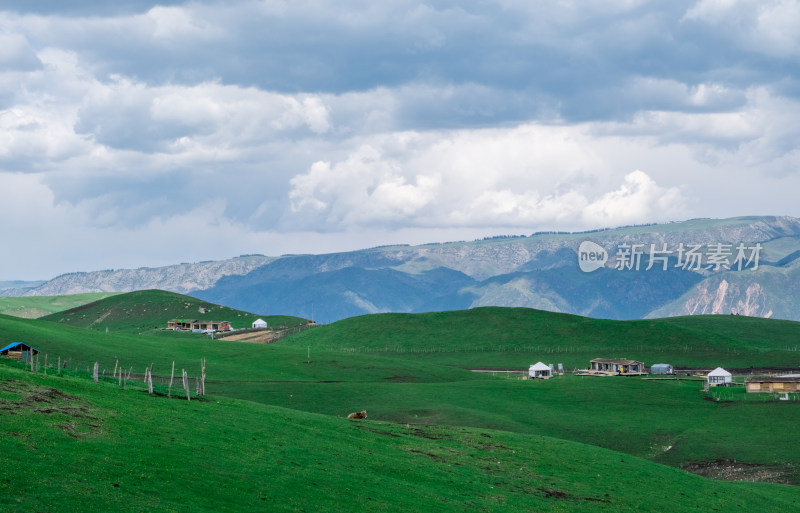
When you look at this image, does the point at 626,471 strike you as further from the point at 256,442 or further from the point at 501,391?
the point at 501,391

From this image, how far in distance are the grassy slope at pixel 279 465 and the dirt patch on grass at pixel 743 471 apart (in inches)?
297

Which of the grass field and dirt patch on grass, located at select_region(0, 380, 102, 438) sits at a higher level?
dirt patch on grass, located at select_region(0, 380, 102, 438)

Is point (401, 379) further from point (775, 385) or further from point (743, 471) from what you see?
point (743, 471)

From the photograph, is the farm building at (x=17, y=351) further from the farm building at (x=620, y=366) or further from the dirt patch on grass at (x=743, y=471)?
the farm building at (x=620, y=366)

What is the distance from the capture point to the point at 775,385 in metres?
137

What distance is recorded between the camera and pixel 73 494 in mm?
36688

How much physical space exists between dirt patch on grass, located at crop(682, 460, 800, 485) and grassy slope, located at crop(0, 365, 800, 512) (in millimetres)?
7544

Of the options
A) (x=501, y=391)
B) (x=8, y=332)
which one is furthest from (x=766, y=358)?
(x=8, y=332)

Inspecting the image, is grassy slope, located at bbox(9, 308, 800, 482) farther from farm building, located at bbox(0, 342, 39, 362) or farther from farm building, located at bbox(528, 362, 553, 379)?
farm building, located at bbox(0, 342, 39, 362)

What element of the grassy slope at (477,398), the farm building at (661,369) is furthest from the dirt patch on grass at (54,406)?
the farm building at (661,369)

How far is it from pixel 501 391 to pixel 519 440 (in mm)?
55942

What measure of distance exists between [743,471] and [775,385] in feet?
189

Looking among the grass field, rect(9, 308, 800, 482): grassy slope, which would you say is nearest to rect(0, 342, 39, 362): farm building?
the grass field

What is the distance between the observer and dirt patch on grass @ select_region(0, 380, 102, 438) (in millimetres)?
47062
